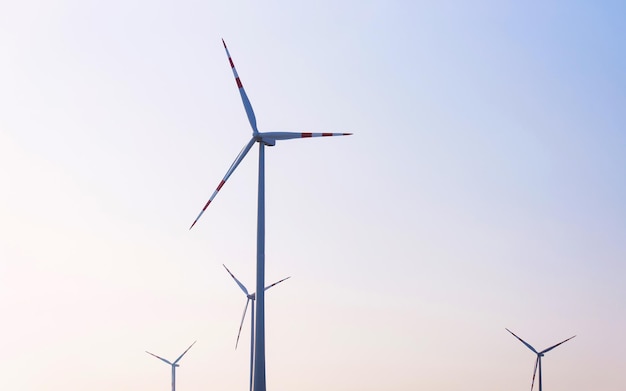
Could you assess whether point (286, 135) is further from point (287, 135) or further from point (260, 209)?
point (260, 209)

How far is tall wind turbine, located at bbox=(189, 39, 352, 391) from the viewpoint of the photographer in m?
112

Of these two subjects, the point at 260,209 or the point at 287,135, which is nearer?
the point at 260,209

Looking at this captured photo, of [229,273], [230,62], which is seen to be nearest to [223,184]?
[230,62]

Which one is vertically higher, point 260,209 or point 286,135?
point 286,135

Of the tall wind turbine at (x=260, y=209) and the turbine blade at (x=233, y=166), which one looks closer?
the tall wind turbine at (x=260, y=209)

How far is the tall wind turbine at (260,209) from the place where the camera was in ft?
367

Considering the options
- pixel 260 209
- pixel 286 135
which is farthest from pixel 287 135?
pixel 260 209

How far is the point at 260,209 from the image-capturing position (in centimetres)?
11681

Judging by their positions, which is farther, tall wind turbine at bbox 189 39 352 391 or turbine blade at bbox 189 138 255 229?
turbine blade at bbox 189 138 255 229

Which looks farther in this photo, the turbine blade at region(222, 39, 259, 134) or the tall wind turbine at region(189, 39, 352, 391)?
the turbine blade at region(222, 39, 259, 134)

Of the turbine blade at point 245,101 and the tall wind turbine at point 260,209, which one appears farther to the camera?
the turbine blade at point 245,101

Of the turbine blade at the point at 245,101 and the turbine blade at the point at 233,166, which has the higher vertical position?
the turbine blade at the point at 245,101

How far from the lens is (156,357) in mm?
198250

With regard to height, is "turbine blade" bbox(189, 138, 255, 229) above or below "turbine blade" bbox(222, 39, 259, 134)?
below
